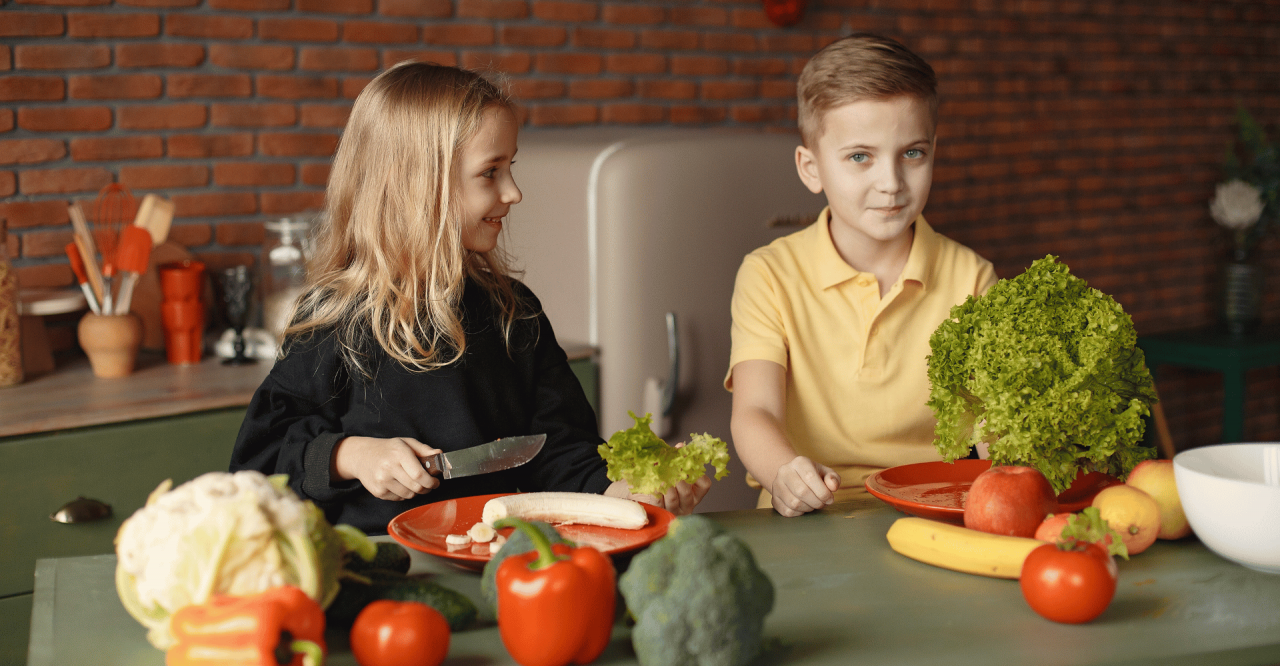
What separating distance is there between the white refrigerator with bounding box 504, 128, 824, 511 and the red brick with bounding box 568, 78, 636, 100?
57 cm

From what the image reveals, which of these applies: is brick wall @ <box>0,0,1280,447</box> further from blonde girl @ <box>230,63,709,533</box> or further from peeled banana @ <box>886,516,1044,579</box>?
peeled banana @ <box>886,516,1044,579</box>

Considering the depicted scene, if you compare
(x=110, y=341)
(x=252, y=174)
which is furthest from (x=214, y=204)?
(x=110, y=341)

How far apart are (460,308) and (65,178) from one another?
1.50 metres

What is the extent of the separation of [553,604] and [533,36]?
268cm

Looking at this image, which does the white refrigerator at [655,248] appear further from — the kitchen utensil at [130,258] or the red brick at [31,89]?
the red brick at [31,89]

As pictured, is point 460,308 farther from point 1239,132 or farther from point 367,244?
point 1239,132

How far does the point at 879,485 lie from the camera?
1403 mm

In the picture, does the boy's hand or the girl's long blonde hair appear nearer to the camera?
the boy's hand

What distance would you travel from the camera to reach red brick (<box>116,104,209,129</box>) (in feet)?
8.77

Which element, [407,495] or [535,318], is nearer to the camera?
[407,495]

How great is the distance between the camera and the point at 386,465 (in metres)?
1.44

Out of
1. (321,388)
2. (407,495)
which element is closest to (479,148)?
(321,388)

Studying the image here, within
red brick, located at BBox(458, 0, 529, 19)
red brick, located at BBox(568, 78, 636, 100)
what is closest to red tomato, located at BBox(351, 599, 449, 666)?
red brick, located at BBox(458, 0, 529, 19)

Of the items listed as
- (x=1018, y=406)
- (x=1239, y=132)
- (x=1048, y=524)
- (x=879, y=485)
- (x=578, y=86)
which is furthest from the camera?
(x=1239, y=132)
